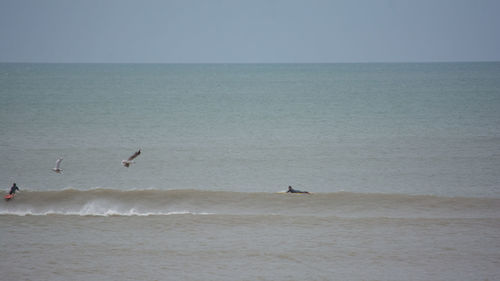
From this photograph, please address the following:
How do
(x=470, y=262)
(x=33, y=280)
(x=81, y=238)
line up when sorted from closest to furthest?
1. (x=33, y=280)
2. (x=470, y=262)
3. (x=81, y=238)

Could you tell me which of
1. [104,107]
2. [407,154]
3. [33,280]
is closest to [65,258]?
[33,280]

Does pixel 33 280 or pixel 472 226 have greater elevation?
pixel 472 226

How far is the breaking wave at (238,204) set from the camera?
59.6 ft

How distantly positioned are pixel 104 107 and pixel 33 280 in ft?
Result: 148

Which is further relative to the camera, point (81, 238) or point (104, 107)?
point (104, 107)

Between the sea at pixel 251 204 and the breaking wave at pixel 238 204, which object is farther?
the breaking wave at pixel 238 204

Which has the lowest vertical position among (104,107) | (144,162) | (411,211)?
(411,211)

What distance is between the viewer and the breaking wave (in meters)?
18.2

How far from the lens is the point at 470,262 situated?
13.8 m

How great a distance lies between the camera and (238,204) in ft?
63.2

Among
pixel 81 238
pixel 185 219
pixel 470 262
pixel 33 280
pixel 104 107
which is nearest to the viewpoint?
pixel 33 280

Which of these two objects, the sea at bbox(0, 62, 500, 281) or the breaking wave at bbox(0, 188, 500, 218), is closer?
the sea at bbox(0, 62, 500, 281)

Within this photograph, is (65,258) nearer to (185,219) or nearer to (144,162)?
(185,219)

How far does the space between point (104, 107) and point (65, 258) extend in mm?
44101
